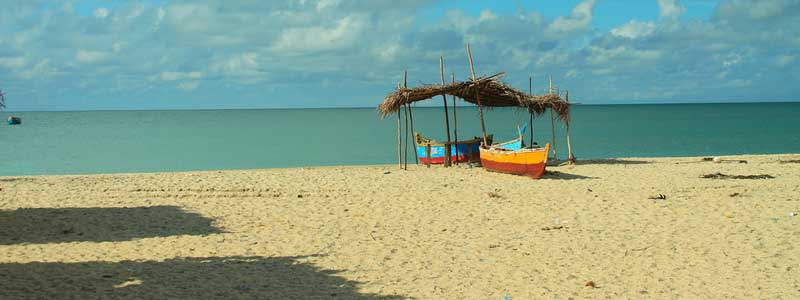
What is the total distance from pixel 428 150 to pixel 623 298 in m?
14.5

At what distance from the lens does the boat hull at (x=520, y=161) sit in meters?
15.8

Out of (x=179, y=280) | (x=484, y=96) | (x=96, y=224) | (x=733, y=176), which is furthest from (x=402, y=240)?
(x=484, y=96)

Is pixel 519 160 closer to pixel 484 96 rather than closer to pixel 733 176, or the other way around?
pixel 484 96

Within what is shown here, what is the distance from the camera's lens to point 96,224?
10312 millimetres

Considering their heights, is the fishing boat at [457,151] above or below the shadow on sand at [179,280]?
above

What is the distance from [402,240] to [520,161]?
748 cm

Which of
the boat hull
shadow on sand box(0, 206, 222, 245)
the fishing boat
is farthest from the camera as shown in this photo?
the fishing boat

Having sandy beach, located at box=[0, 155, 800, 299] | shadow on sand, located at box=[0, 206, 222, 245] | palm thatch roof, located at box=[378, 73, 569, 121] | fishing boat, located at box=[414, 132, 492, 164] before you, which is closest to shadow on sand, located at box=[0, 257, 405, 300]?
sandy beach, located at box=[0, 155, 800, 299]

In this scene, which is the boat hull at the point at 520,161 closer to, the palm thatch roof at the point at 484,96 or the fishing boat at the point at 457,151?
the palm thatch roof at the point at 484,96

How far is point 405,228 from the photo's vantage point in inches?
406

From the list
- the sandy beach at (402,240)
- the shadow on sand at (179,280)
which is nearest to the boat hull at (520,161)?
the sandy beach at (402,240)

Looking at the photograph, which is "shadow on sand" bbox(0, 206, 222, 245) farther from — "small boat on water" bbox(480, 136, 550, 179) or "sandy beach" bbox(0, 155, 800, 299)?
"small boat on water" bbox(480, 136, 550, 179)

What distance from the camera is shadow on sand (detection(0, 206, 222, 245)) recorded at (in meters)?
9.39

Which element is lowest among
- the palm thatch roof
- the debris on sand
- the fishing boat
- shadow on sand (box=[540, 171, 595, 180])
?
the debris on sand
